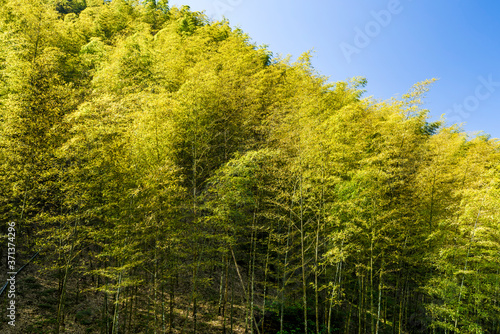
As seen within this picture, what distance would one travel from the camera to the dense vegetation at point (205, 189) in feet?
18.1

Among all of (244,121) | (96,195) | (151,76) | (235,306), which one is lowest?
(235,306)

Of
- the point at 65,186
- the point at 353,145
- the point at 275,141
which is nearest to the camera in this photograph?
the point at 65,186

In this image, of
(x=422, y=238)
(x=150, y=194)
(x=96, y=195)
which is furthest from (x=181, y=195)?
(x=422, y=238)

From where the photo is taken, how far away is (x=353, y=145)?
25.2 feet

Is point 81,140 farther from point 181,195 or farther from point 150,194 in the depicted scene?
point 181,195

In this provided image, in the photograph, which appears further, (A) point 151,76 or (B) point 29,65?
(A) point 151,76

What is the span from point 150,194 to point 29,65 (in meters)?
3.60

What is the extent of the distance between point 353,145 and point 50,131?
24.5 ft

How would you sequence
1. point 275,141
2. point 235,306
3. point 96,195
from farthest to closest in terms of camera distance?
point 235,306
point 275,141
point 96,195

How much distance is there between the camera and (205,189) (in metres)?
8.20

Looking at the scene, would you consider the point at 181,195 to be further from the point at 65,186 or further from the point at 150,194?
the point at 65,186

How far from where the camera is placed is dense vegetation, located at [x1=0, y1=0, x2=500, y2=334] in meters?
5.52

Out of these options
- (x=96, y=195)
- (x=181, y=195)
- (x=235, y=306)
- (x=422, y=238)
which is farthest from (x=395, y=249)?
(x=96, y=195)

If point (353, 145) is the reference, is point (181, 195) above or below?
below
